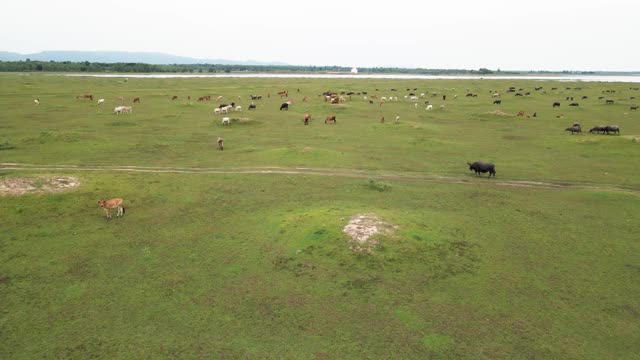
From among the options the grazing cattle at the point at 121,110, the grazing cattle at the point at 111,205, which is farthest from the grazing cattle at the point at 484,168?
the grazing cattle at the point at 121,110

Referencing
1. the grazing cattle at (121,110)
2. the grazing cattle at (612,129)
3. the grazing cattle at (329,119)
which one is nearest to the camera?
the grazing cattle at (612,129)

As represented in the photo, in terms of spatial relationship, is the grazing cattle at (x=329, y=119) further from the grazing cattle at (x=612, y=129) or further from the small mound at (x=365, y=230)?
the small mound at (x=365, y=230)

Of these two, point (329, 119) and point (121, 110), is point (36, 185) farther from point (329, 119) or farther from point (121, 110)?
point (121, 110)

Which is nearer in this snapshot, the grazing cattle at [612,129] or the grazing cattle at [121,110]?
the grazing cattle at [612,129]

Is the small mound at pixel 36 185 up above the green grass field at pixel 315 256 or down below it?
above

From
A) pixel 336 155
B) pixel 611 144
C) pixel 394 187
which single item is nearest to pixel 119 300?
pixel 394 187

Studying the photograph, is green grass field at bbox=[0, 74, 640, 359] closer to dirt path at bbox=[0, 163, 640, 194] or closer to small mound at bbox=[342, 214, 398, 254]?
dirt path at bbox=[0, 163, 640, 194]

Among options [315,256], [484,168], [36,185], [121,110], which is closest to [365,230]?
[315,256]
